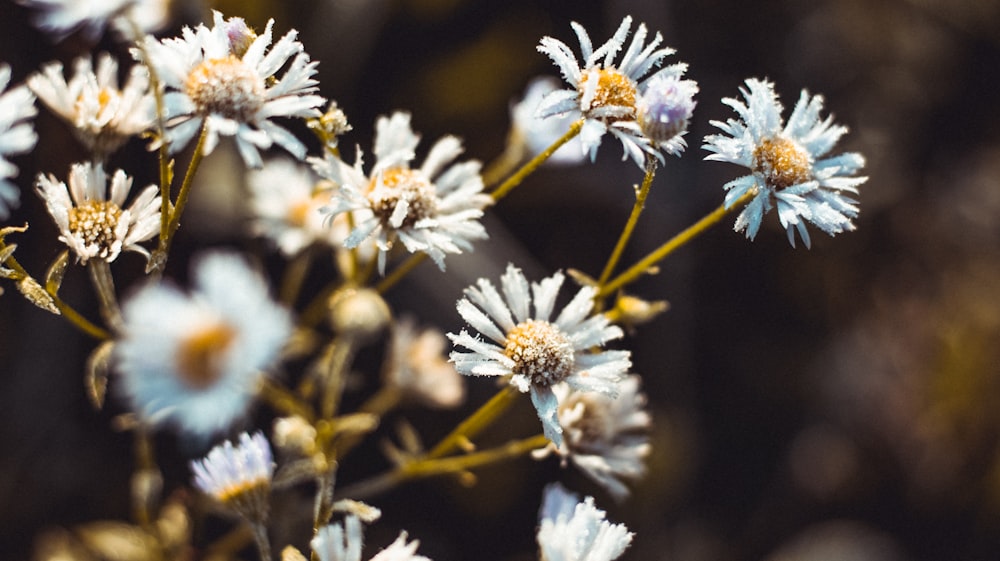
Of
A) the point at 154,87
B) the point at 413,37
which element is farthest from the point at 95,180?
the point at 413,37

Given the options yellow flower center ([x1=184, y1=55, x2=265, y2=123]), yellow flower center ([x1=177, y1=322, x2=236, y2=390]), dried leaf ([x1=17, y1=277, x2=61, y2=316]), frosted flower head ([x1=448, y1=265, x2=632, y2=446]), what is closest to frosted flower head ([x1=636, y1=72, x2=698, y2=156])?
frosted flower head ([x1=448, y1=265, x2=632, y2=446])

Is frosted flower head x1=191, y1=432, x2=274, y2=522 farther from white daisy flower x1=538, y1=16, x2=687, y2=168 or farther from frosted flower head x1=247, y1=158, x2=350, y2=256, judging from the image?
white daisy flower x1=538, y1=16, x2=687, y2=168

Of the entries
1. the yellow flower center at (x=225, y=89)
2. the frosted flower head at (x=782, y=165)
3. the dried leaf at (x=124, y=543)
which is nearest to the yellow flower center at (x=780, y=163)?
the frosted flower head at (x=782, y=165)

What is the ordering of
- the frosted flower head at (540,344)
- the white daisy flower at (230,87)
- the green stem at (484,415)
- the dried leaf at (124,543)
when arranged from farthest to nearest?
the dried leaf at (124,543)
the green stem at (484,415)
the frosted flower head at (540,344)
the white daisy flower at (230,87)

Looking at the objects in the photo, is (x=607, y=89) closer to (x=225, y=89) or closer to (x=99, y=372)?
(x=225, y=89)

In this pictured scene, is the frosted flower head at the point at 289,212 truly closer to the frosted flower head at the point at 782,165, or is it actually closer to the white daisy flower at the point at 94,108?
the white daisy flower at the point at 94,108

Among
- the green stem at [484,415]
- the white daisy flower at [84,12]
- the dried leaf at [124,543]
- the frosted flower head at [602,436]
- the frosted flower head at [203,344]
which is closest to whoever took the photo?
the frosted flower head at [203,344]
